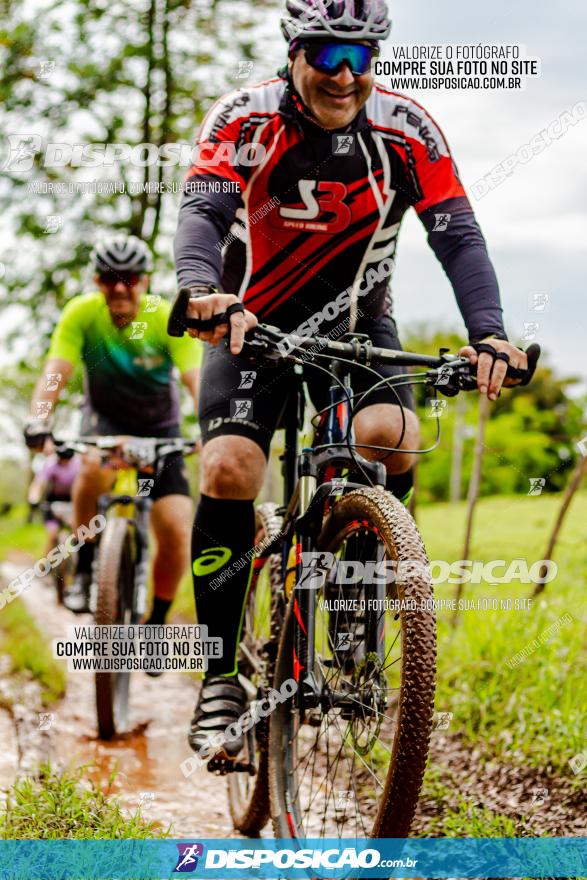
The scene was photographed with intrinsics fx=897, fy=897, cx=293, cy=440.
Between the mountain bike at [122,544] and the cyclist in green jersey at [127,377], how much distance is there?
0.13 metres

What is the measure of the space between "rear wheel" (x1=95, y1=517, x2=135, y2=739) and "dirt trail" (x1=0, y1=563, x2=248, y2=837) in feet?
0.39

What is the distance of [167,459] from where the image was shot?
4.54 metres

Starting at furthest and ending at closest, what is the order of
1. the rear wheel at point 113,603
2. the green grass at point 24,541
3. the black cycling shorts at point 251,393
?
the green grass at point 24,541
the rear wheel at point 113,603
the black cycling shorts at point 251,393

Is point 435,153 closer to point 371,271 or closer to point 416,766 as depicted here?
point 371,271

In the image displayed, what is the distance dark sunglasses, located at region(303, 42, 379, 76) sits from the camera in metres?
2.61

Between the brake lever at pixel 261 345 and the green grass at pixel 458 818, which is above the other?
the brake lever at pixel 261 345

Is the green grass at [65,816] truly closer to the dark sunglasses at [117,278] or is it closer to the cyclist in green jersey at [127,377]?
the cyclist in green jersey at [127,377]

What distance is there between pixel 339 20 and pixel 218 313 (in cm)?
99

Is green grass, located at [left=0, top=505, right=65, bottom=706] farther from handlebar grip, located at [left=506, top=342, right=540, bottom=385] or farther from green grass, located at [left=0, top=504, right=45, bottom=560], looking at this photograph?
green grass, located at [left=0, top=504, right=45, bottom=560]

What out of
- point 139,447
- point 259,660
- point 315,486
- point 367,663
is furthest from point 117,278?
point 367,663

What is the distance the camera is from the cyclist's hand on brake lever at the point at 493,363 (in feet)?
7.83

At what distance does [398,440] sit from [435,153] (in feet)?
3.08

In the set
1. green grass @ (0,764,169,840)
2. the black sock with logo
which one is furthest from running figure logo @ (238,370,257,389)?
green grass @ (0,764,169,840)

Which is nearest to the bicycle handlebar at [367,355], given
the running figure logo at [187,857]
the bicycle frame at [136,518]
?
the running figure logo at [187,857]
